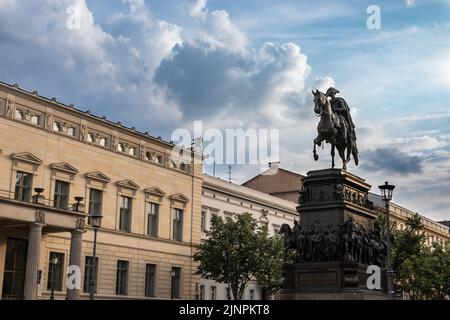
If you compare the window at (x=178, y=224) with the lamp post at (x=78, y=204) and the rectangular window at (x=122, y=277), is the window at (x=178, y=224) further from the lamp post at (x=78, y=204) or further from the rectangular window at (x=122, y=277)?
the lamp post at (x=78, y=204)

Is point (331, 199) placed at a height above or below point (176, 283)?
above

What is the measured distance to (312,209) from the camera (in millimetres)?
22969

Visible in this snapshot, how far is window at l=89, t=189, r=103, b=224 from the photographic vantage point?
5022 centimetres

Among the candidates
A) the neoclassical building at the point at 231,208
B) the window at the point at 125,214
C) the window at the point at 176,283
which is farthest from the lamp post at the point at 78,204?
the neoclassical building at the point at 231,208

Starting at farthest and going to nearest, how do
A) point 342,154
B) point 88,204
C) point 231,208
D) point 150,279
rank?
1. point 231,208
2. point 150,279
3. point 88,204
4. point 342,154

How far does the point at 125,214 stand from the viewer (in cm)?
5378

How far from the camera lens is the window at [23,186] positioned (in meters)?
44.6

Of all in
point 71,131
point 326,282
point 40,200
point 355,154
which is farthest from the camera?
point 71,131

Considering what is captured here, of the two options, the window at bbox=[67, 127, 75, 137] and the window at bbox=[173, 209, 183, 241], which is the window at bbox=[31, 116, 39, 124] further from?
the window at bbox=[173, 209, 183, 241]

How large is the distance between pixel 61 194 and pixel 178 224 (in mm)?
14226

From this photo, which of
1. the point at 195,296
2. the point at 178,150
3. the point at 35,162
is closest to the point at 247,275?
the point at 195,296

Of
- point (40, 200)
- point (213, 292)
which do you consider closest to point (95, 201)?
point (40, 200)

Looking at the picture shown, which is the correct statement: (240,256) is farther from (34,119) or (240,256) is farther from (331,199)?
(331,199)
